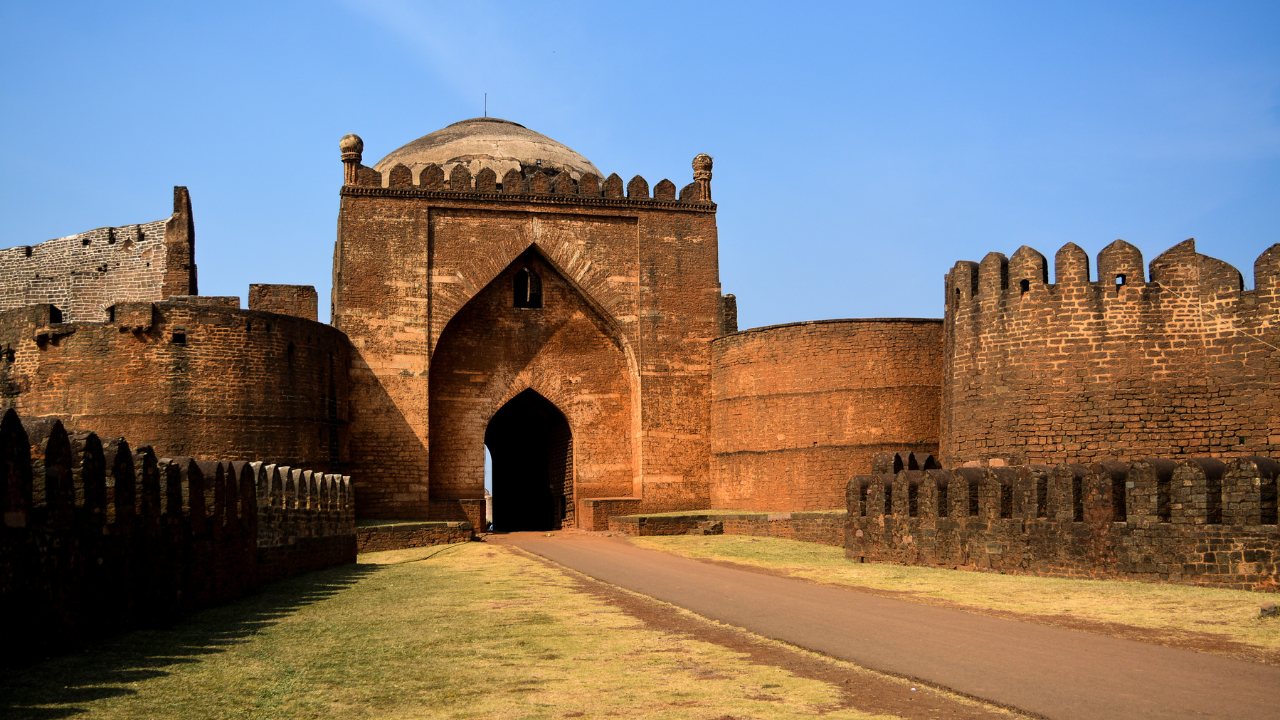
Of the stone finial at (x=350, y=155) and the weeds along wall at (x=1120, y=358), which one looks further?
the stone finial at (x=350, y=155)

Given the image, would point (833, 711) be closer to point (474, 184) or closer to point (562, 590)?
point (562, 590)

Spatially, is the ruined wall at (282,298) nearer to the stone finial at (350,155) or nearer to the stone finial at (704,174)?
the stone finial at (350,155)

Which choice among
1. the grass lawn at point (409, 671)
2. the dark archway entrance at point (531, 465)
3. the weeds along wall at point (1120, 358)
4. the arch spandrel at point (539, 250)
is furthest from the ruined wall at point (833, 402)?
the grass lawn at point (409, 671)

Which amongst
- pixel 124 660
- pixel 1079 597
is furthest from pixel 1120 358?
pixel 124 660

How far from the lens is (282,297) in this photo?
947 inches

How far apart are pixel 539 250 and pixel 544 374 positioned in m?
2.61

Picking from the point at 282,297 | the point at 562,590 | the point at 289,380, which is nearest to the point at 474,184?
the point at 282,297

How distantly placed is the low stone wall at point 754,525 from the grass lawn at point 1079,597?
4.03m

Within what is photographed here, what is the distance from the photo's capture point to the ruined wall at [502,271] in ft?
75.4

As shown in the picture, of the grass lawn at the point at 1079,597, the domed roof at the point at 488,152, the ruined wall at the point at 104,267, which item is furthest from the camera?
the domed roof at the point at 488,152

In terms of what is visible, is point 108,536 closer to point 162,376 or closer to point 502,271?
point 162,376

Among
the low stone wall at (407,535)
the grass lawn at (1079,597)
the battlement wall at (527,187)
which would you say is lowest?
the low stone wall at (407,535)

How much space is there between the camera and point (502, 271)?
24.3 metres

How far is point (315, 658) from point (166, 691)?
3.97 feet
